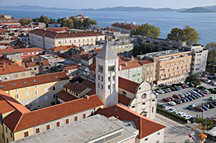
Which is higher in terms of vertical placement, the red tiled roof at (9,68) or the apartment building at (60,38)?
the apartment building at (60,38)

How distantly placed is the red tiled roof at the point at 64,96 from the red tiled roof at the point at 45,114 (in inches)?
251

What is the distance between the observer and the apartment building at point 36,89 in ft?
136

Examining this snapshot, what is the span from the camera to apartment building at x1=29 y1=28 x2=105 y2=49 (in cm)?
8575

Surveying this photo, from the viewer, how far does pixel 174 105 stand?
164 ft

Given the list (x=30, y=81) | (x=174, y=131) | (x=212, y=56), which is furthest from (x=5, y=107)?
(x=212, y=56)

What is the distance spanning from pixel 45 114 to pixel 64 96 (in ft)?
36.1

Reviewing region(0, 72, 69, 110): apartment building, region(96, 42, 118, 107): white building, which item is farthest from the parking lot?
region(0, 72, 69, 110): apartment building

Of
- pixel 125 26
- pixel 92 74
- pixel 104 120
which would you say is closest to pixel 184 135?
pixel 104 120

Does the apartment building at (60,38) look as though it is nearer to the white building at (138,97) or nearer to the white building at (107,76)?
the white building at (138,97)

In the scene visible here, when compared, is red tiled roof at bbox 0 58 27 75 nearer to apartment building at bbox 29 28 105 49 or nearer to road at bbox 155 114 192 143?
road at bbox 155 114 192 143

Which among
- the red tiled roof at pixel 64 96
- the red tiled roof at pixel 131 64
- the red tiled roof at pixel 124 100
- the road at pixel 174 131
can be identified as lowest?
the road at pixel 174 131

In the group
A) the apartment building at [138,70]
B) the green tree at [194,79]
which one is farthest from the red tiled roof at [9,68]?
the green tree at [194,79]

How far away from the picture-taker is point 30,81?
43.4 meters

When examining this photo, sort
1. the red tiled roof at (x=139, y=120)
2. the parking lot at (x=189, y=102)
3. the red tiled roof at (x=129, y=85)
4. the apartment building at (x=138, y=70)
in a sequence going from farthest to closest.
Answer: the apartment building at (x=138, y=70)
the parking lot at (x=189, y=102)
the red tiled roof at (x=129, y=85)
the red tiled roof at (x=139, y=120)
